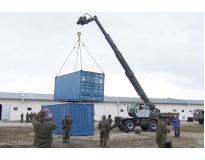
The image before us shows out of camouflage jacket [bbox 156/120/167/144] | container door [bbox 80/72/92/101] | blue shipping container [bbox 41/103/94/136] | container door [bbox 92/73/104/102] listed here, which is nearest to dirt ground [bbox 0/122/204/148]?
blue shipping container [bbox 41/103/94/136]

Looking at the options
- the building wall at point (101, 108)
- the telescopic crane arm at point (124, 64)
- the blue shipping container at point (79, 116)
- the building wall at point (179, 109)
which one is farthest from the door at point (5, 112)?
the building wall at point (179, 109)

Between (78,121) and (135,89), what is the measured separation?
6.52 metres

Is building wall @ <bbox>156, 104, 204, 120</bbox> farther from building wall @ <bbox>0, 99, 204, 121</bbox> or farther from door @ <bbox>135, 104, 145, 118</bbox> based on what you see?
door @ <bbox>135, 104, 145, 118</bbox>

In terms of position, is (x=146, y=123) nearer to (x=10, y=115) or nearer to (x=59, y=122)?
(x=59, y=122)

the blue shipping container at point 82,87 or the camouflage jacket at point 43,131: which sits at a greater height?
the blue shipping container at point 82,87

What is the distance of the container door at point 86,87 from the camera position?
1599 centimetres

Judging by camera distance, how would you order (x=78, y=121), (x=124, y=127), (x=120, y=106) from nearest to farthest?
1. (x=78, y=121)
2. (x=124, y=127)
3. (x=120, y=106)

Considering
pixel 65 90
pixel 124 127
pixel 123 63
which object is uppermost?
pixel 123 63

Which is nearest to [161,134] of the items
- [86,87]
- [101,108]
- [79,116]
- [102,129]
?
[102,129]

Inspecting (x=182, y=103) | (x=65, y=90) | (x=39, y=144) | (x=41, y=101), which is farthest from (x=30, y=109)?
(x=39, y=144)

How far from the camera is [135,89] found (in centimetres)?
2045

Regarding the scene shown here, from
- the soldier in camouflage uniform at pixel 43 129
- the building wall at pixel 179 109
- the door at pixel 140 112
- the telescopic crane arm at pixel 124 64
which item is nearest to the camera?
the soldier in camouflage uniform at pixel 43 129

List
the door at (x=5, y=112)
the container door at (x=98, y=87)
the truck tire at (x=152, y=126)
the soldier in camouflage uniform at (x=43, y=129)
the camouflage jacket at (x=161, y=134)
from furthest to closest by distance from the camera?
the door at (x=5, y=112)
the truck tire at (x=152, y=126)
the container door at (x=98, y=87)
the camouflage jacket at (x=161, y=134)
the soldier in camouflage uniform at (x=43, y=129)

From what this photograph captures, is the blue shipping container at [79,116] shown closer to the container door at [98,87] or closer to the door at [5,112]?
the container door at [98,87]
